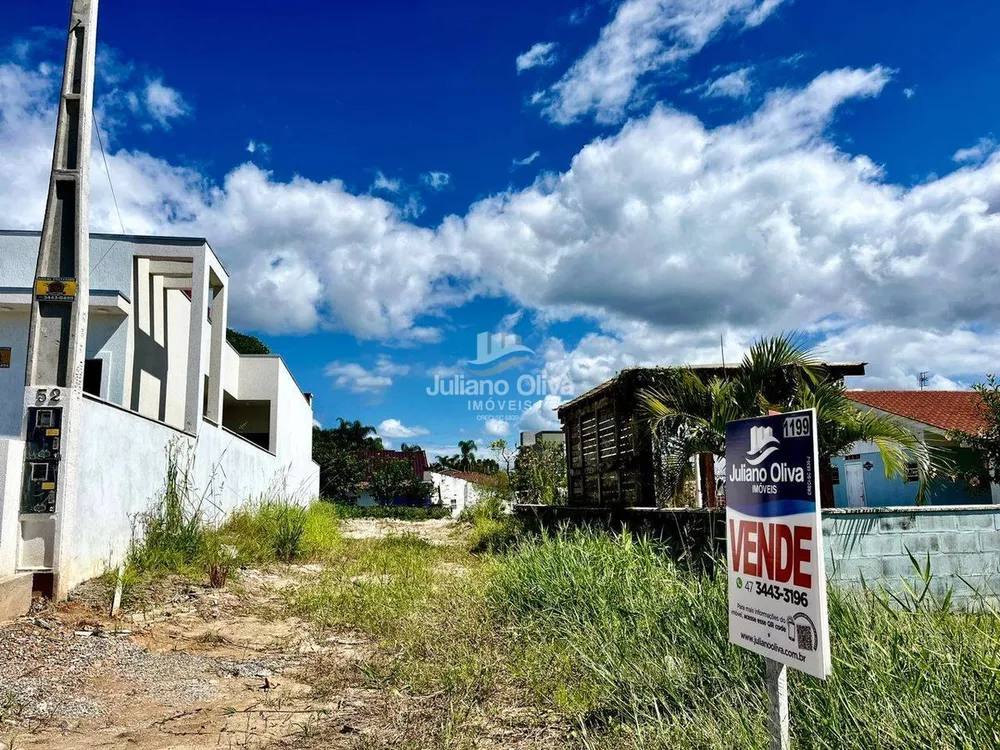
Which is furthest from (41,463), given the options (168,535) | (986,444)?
(986,444)

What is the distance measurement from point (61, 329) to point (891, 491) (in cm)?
1989

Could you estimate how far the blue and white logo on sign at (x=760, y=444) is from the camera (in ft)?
8.77

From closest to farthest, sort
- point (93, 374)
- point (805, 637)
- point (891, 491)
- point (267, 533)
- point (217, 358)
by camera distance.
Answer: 1. point (805, 637)
2. point (267, 533)
3. point (93, 374)
4. point (217, 358)
5. point (891, 491)

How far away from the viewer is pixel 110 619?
277 inches

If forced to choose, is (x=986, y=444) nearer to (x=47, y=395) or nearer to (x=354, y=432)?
(x=47, y=395)

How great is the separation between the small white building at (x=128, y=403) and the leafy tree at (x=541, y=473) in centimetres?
662

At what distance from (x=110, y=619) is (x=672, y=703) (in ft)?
18.2

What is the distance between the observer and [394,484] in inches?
1944

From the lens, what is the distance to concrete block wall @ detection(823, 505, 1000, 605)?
6391 millimetres

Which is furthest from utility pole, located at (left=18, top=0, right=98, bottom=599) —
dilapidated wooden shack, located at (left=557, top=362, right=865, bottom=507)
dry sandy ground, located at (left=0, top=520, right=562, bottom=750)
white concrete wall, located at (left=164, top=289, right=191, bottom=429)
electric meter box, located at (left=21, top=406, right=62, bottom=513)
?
white concrete wall, located at (left=164, top=289, right=191, bottom=429)

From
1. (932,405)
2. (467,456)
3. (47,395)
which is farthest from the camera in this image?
(467,456)

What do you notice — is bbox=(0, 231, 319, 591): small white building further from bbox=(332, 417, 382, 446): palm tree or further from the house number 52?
bbox=(332, 417, 382, 446): palm tree

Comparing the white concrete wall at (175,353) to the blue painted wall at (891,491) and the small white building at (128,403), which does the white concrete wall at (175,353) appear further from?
the blue painted wall at (891,491)

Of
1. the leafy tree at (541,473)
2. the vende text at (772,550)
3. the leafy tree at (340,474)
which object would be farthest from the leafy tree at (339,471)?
the vende text at (772,550)
